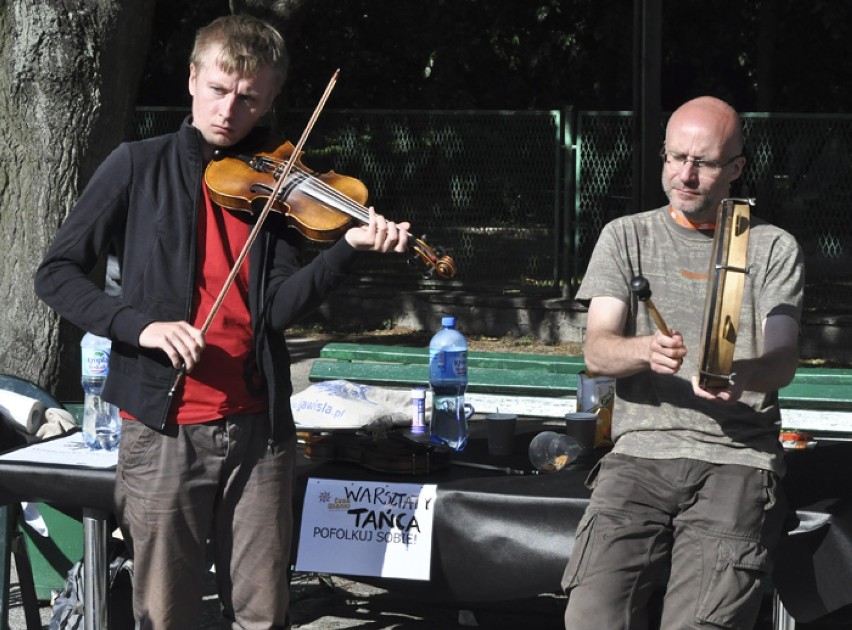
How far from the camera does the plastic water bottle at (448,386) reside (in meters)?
3.50

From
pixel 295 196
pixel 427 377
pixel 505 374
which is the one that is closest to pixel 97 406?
pixel 295 196

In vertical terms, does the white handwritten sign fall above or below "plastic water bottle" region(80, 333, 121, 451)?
below

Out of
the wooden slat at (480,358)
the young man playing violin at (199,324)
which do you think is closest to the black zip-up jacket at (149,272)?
the young man playing violin at (199,324)

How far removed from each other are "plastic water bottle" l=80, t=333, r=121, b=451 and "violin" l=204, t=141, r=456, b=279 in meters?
0.82

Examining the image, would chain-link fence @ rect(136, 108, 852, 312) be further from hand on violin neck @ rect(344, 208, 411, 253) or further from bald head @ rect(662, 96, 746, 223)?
hand on violin neck @ rect(344, 208, 411, 253)

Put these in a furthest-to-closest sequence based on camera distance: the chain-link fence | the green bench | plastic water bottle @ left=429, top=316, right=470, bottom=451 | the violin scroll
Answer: the chain-link fence, the green bench, plastic water bottle @ left=429, top=316, right=470, bottom=451, the violin scroll

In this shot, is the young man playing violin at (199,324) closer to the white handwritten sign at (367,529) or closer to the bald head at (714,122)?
the white handwritten sign at (367,529)

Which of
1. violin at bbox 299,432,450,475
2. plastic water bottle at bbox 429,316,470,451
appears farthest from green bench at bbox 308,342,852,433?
violin at bbox 299,432,450,475

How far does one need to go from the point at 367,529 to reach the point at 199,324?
788 millimetres

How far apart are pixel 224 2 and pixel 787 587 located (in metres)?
11.4

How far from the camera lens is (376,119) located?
987 cm

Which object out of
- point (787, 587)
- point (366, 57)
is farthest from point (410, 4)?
point (787, 587)

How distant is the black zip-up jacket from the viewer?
2.67 metres

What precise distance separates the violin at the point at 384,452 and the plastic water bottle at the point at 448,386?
0.14 m
